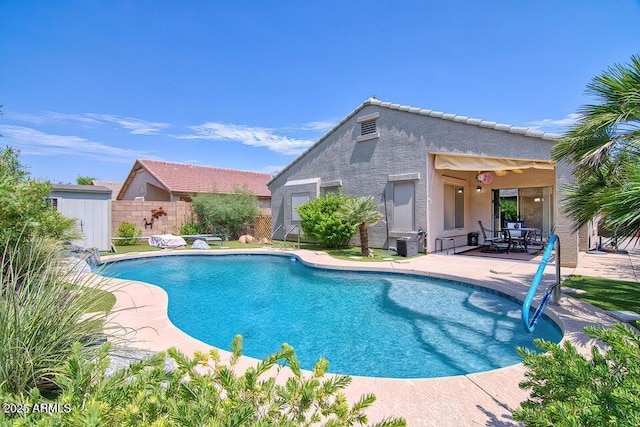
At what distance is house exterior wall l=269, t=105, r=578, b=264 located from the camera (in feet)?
38.1

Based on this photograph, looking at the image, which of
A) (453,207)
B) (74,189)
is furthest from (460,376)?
(74,189)

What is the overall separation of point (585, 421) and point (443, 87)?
16034 mm

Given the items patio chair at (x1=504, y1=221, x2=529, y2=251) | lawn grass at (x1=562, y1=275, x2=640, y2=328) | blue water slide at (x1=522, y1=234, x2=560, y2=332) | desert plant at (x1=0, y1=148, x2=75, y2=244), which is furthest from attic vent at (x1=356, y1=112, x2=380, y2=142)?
desert plant at (x1=0, y1=148, x2=75, y2=244)

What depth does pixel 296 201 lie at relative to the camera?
63.3ft

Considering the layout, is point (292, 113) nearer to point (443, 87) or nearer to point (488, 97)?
point (443, 87)

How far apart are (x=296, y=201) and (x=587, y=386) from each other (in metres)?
17.7

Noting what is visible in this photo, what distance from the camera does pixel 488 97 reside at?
14766mm

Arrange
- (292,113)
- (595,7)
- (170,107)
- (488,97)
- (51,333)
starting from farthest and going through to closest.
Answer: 1. (292,113)
2. (170,107)
3. (488,97)
4. (595,7)
5. (51,333)

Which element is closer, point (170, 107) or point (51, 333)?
point (51, 333)

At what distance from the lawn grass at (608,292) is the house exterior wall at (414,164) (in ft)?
8.02

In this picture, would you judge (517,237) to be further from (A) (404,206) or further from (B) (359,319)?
(B) (359,319)

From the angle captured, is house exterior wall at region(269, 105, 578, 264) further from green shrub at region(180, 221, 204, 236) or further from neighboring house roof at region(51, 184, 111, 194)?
neighboring house roof at region(51, 184, 111, 194)

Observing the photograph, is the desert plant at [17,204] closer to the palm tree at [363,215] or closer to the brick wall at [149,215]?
the palm tree at [363,215]

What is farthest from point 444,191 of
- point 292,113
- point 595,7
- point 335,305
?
point 292,113
